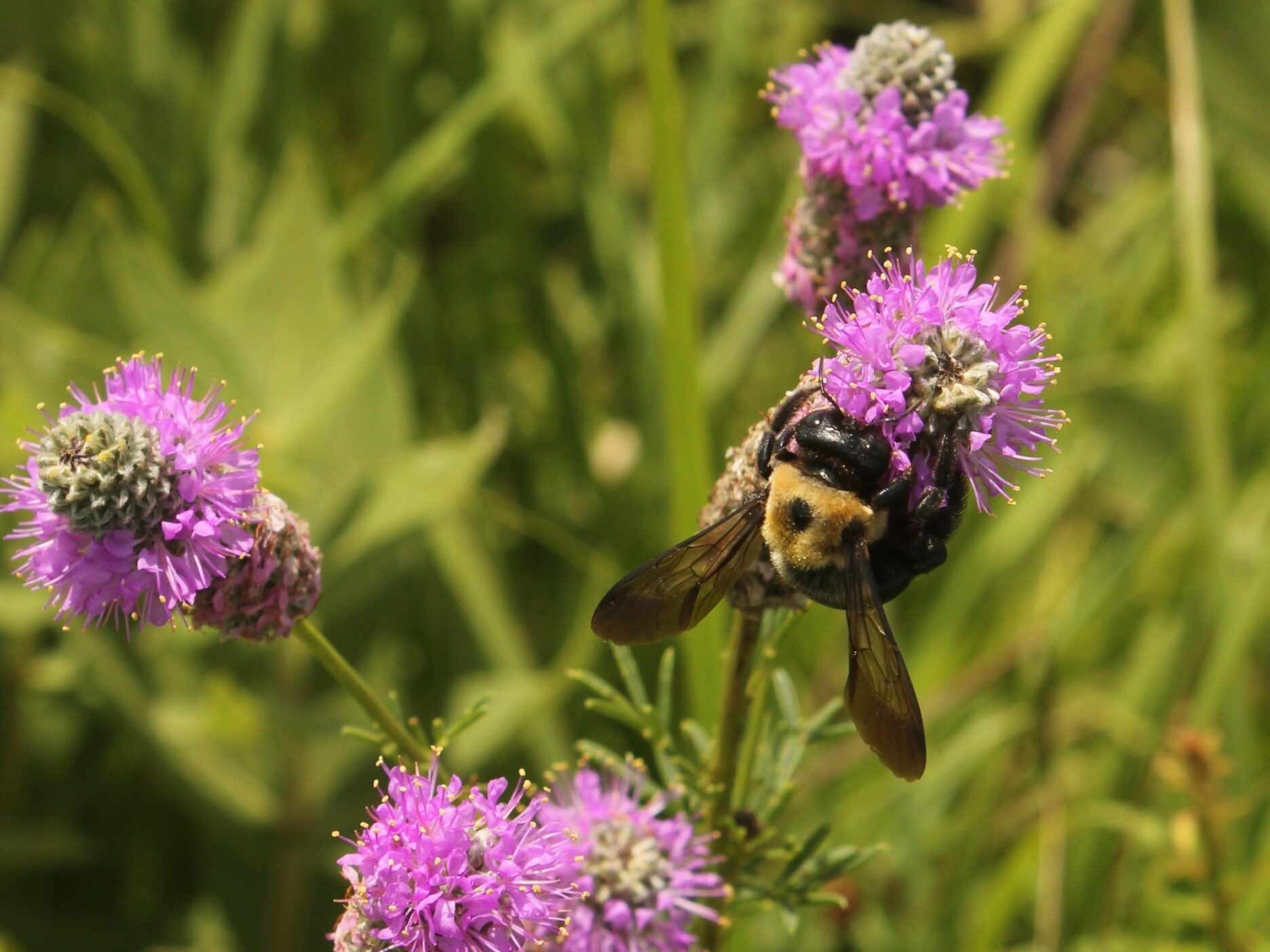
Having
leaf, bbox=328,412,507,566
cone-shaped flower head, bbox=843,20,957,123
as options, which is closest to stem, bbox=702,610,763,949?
cone-shaped flower head, bbox=843,20,957,123

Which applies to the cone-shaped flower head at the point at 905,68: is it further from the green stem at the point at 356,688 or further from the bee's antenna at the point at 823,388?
the green stem at the point at 356,688

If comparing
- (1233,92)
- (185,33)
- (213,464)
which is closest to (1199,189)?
(1233,92)

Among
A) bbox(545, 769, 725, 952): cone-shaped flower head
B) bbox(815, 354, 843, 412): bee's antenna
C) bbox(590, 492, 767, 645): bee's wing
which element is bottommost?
bbox(545, 769, 725, 952): cone-shaped flower head

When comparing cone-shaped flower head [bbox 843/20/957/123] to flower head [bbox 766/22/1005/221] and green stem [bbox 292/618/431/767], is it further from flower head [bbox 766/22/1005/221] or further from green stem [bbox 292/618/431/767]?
green stem [bbox 292/618/431/767]

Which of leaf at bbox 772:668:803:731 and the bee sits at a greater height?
the bee

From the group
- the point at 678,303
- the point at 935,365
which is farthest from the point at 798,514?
the point at 678,303

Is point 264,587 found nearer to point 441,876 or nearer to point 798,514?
point 441,876

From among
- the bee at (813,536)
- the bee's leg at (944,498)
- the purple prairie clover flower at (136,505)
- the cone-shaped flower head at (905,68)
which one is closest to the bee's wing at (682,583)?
the bee at (813,536)
